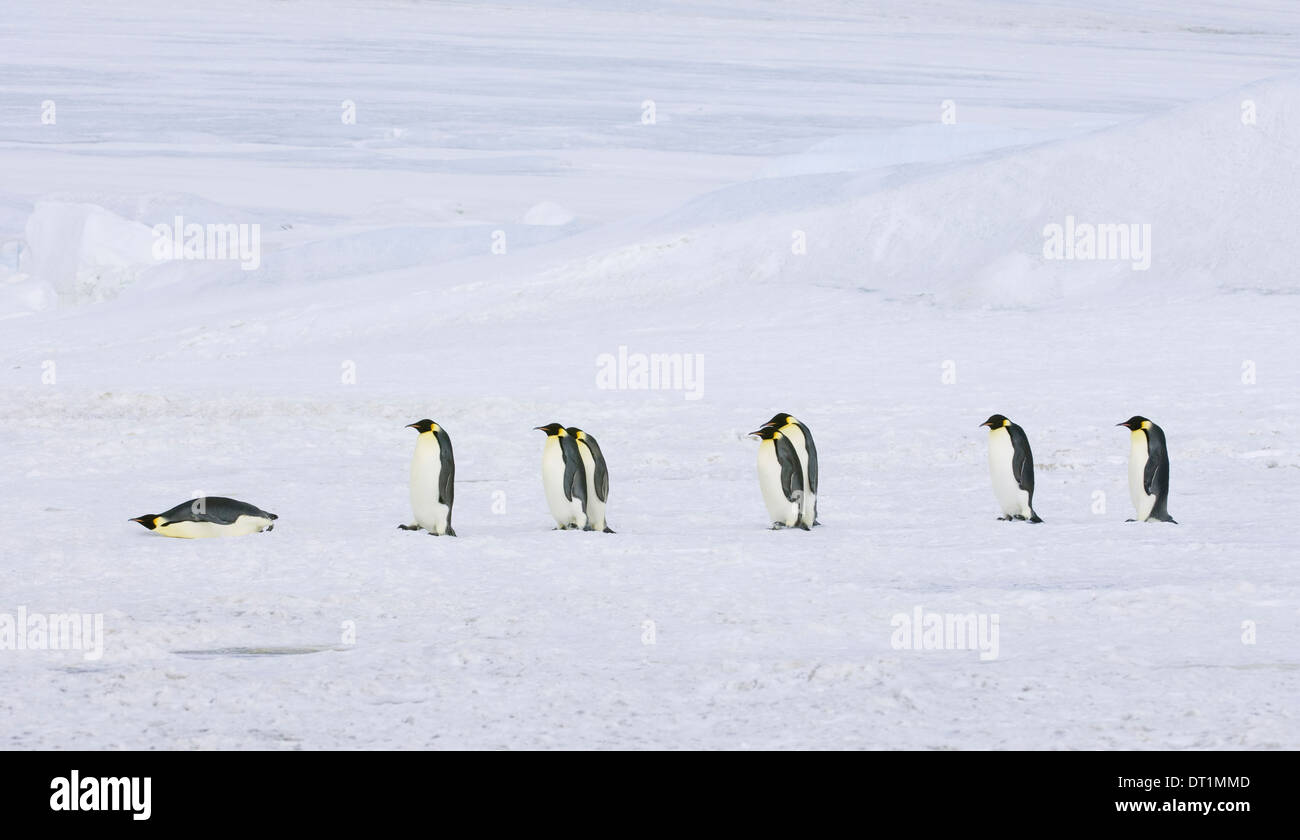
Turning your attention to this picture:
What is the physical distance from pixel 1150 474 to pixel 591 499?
2.49m

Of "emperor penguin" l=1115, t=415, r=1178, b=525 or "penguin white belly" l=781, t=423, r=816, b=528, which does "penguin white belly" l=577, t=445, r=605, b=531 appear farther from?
"emperor penguin" l=1115, t=415, r=1178, b=525

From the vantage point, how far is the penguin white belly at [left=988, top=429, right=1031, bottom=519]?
24.6 ft

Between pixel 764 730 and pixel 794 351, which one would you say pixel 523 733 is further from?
pixel 794 351

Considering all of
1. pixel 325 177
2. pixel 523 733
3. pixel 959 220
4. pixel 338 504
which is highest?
pixel 325 177

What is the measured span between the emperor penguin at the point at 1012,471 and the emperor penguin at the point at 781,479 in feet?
3.17

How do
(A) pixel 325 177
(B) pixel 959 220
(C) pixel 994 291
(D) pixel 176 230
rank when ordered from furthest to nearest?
1. (A) pixel 325 177
2. (D) pixel 176 230
3. (B) pixel 959 220
4. (C) pixel 994 291

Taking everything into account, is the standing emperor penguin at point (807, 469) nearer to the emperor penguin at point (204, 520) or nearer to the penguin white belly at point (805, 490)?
the penguin white belly at point (805, 490)

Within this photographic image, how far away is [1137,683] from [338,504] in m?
4.50

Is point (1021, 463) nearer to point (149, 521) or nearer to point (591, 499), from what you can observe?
point (591, 499)

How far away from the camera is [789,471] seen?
7219mm

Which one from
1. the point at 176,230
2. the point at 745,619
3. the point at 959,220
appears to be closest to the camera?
the point at 745,619

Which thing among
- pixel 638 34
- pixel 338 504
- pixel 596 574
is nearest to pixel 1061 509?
pixel 596 574

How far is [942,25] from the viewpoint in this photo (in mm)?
71000

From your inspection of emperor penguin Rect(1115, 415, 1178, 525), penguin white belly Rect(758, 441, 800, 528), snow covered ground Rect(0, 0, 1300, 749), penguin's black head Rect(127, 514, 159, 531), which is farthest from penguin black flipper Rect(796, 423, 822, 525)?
penguin's black head Rect(127, 514, 159, 531)
